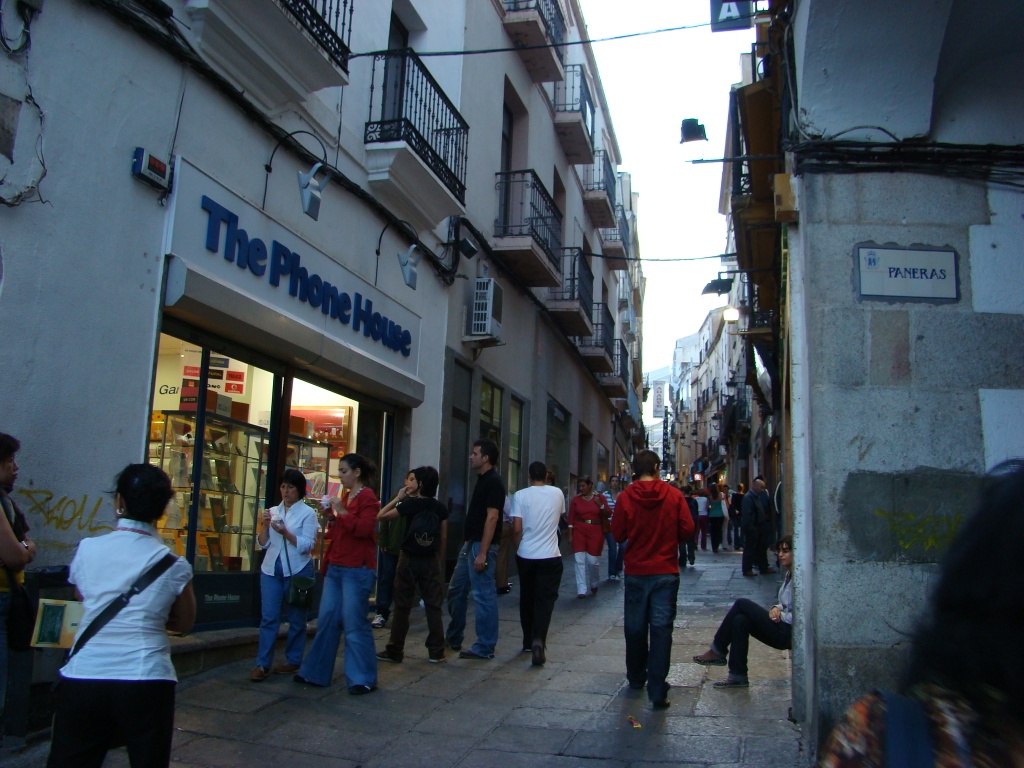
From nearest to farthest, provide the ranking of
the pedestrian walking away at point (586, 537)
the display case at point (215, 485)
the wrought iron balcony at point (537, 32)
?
the display case at point (215, 485) < the pedestrian walking away at point (586, 537) < the wrought iron balcony at point (537, 32)

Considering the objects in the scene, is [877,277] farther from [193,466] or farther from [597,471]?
[597,471]

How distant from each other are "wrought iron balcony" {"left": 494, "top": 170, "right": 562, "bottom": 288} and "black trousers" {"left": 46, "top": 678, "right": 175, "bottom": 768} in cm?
1114

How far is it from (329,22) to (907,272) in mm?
5995

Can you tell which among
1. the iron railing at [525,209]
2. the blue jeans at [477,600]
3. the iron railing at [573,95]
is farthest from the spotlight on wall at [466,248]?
the iron railing at [573,95]

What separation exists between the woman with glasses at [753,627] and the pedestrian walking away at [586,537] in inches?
190

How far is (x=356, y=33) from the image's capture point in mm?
9398

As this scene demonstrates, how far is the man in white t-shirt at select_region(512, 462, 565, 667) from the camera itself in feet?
24.8

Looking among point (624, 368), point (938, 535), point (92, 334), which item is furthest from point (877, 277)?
point (624, 368)

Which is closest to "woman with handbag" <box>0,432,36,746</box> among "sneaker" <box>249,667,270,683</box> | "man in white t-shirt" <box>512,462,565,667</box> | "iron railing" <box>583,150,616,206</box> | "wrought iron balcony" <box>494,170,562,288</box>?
"sneaker" <box>249,667,270,683</box>

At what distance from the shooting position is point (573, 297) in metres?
17.5

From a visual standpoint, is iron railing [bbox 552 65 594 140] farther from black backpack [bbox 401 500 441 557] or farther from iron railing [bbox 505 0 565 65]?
black backpack [bbox 401 500 441 557]

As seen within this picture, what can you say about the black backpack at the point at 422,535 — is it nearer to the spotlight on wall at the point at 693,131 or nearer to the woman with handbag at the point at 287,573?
the woman with handbag at the point at 287,573

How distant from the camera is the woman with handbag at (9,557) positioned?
426 centimetres

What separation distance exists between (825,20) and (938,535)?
116 inches
